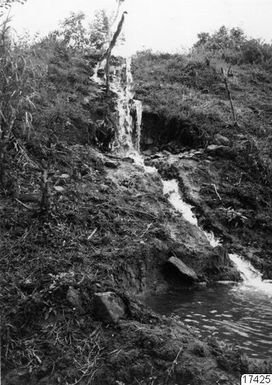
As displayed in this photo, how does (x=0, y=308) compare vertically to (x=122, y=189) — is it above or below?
below

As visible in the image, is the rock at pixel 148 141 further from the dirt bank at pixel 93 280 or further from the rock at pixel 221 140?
the dirt bank at pixel 93 280

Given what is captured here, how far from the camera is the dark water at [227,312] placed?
206 inches

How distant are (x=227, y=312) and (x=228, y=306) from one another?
279mm

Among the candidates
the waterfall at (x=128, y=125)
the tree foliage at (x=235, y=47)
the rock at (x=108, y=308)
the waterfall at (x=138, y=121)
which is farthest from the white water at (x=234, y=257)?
the tree foliage at (x=235, y=47)

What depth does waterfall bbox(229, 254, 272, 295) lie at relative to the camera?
7.74m

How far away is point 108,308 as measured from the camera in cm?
460

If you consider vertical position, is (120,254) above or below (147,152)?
below

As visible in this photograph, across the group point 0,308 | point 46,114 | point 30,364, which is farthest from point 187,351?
point 46,114

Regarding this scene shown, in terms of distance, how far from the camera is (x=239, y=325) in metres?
5.69

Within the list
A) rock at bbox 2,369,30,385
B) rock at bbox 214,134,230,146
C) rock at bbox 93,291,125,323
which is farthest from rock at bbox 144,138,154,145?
rock at bbox 2,369,30,385

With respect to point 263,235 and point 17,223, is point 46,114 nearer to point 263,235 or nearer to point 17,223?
point 17,223

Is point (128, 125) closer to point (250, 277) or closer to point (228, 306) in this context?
point (250, 277)

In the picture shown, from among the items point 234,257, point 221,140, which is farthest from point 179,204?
point 221,140

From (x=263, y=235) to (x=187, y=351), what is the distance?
5662 millimetres
